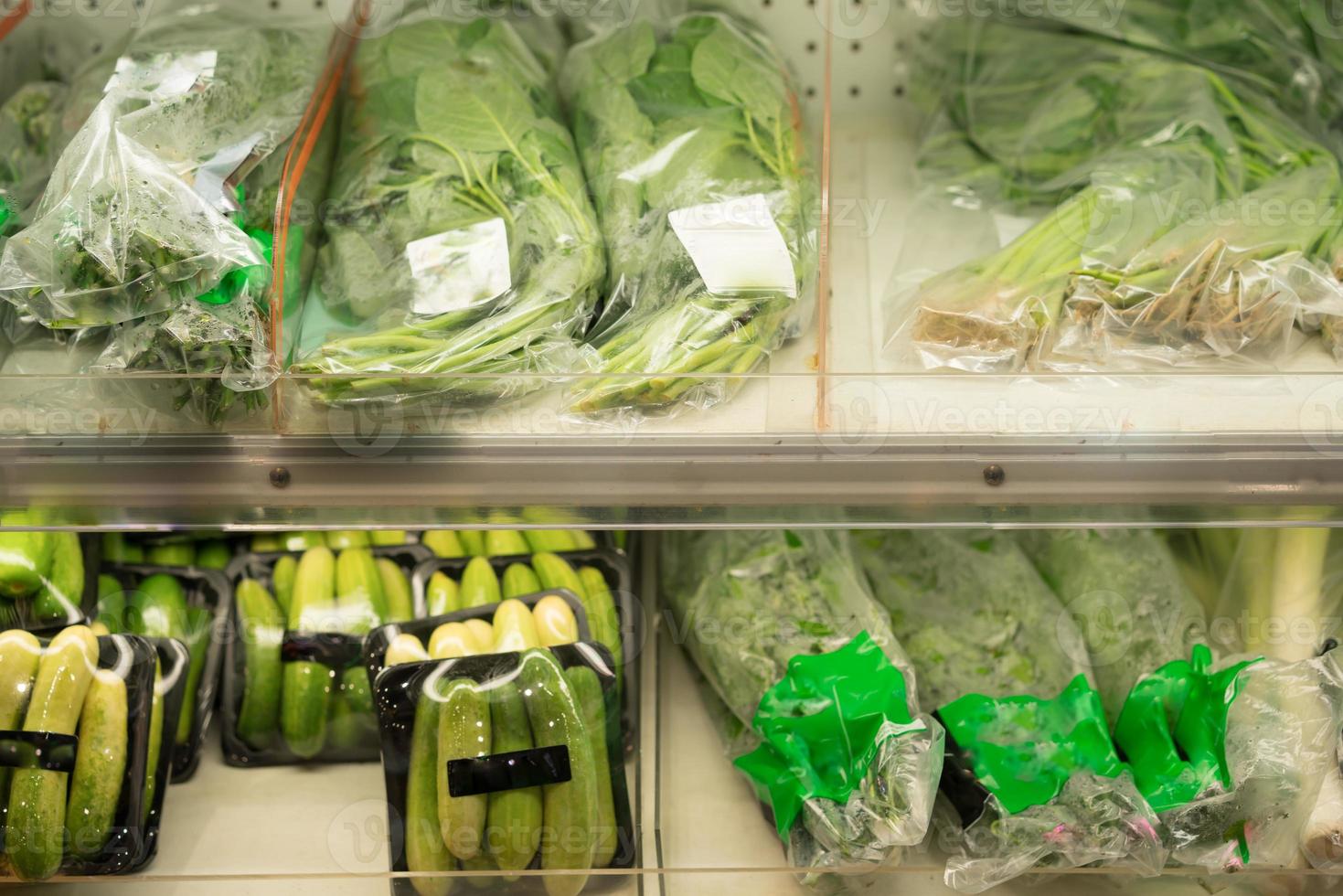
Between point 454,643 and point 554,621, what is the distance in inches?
5.3

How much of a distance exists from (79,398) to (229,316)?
20cm

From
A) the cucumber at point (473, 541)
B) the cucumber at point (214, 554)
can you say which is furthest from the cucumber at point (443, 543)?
the cucumber at point (214, 554)

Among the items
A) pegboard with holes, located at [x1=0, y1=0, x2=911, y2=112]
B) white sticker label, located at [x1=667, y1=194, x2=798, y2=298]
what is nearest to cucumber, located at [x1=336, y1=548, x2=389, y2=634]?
white sticker label, located at [x1=667, y1=194, x2=798, y2=298]

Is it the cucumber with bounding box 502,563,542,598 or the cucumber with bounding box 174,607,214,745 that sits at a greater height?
the cucumber with bounding box 502,563,542,598

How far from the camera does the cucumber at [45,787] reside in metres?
1.32

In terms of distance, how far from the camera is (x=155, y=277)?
1189mm

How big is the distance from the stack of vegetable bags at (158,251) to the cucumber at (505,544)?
1.64ft

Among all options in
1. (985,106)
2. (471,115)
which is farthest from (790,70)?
(471,115)

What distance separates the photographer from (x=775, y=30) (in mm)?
1722

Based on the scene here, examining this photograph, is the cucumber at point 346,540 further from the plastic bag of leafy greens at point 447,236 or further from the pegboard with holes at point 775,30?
the pegboard with holes at point 775,30

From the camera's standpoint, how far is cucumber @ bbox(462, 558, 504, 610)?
5.16 feet

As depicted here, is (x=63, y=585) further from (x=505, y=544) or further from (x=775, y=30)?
(x=775, y=30)

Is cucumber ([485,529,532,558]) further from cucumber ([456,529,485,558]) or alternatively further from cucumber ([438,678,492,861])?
cucumber ([438,678,492,861])

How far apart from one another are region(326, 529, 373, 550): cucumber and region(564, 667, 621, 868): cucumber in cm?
44
